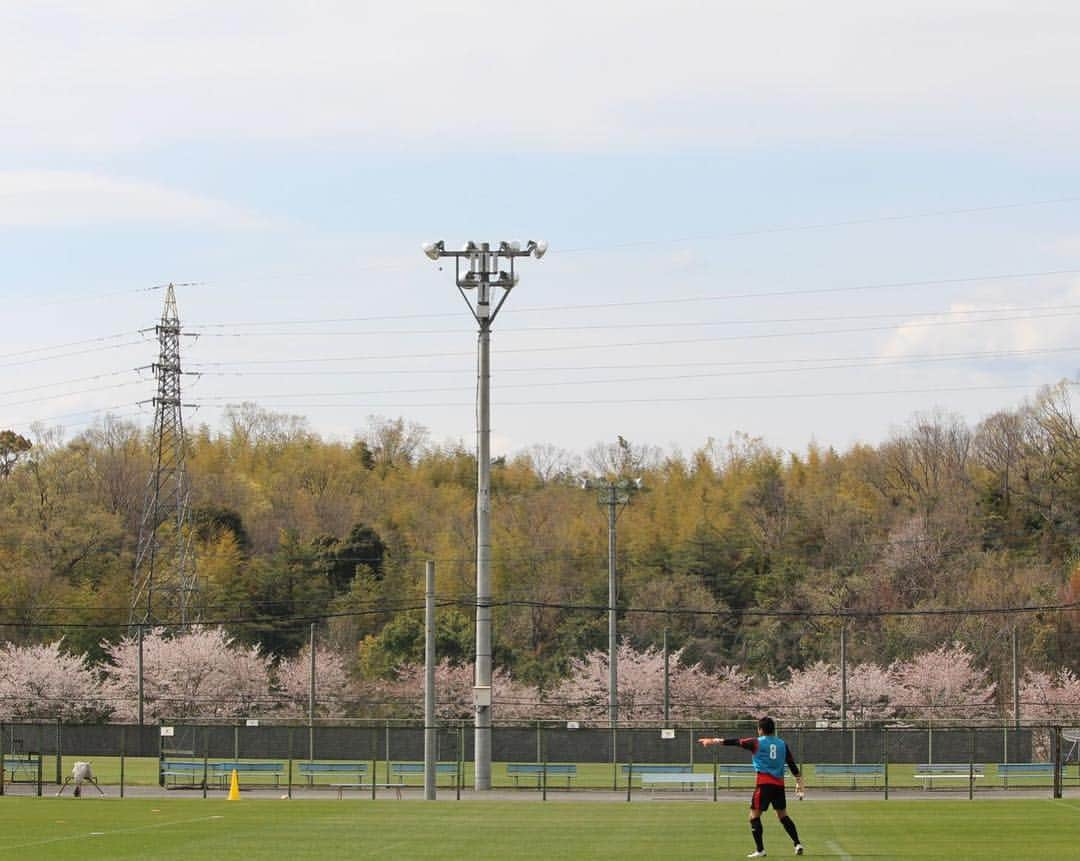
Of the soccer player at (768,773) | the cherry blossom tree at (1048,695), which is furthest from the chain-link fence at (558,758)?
the soccer player at (768,773)

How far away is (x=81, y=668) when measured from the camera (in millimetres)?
90375

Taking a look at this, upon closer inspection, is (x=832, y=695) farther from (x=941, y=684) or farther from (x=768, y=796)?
(x=768, y=796)

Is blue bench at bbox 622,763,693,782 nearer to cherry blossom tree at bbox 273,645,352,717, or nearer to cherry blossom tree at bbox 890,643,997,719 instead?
cherry blossom tree at bbox 890,643,997,719

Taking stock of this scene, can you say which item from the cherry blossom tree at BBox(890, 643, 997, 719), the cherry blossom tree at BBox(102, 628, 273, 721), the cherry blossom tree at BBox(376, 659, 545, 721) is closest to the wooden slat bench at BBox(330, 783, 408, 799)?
the cherry blossom tree at BBox(102, 628, 273, 721)

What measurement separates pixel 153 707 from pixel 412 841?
5919 cm

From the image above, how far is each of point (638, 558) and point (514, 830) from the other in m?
79.7

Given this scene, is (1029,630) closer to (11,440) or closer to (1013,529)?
(1013,529)

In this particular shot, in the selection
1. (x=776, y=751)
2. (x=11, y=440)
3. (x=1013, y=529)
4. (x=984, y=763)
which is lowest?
(x=984, y=763)

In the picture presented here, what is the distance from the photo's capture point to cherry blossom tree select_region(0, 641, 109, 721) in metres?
81.8

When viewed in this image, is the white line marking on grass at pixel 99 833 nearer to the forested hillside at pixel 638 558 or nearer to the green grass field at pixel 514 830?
the green grass field at pixel 514 830

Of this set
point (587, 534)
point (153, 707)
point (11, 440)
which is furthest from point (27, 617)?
point (11, 440)

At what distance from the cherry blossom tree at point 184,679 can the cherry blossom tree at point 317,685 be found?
2.98 metres

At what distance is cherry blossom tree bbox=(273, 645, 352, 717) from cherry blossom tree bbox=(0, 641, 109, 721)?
10.6 meters

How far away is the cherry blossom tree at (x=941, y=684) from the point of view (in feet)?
270
